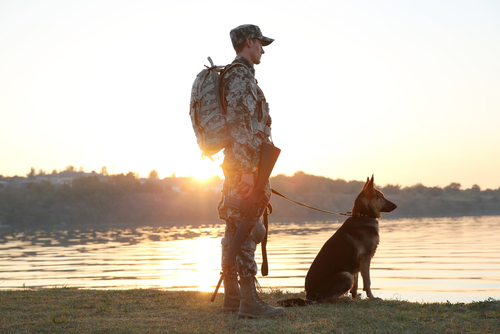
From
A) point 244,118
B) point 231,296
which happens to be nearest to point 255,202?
point 244,118

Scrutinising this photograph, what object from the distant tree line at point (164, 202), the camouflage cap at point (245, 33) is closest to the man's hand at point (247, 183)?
the camouflage cap at point (245, 33)

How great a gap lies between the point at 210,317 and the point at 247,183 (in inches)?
59.5

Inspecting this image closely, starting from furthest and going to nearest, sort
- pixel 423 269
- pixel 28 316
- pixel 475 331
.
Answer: pixel 423 269 < pixel 28 316 < pixel 475 331

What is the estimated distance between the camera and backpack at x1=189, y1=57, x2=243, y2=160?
4773mm

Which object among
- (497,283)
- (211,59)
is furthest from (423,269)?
(211,59)

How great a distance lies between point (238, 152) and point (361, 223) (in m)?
2.53

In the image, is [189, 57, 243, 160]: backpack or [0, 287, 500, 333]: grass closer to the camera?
[0, 287, 500, 333]: grass

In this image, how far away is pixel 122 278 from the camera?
42.0ft

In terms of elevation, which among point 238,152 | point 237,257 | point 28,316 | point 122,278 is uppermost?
point 238,152

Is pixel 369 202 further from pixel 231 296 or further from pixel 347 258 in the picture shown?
pixel 231 296

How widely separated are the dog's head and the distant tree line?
65974 millimetres

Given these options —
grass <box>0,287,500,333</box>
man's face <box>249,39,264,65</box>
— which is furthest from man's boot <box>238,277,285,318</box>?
man's face <box>249,39,264,65</box>

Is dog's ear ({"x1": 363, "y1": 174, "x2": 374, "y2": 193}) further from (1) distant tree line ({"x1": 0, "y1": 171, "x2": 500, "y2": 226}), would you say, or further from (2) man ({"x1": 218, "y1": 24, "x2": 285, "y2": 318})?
(1) distant tree line ({"x1": 0, "y1": 171, "x2": 500, "y2": 226})

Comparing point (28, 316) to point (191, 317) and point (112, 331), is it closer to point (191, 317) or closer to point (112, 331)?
point (112, 331)
